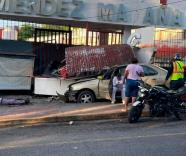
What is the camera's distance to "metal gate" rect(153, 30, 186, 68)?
21156 millimetres

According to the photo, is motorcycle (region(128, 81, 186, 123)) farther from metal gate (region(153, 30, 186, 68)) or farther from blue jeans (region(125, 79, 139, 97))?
metal gate (region(153, 30, 186, 68))

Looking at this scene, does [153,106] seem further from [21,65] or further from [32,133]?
[21,65]

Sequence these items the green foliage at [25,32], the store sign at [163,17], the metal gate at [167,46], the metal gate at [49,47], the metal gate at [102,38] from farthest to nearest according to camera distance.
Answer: the green foliage at [25,32], the metal gate at [102,38], the store sign at [163,17], the metal gate at [49,47], the metal gate at [167,46]

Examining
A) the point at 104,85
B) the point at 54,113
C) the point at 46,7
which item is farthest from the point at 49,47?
the point at 54,113

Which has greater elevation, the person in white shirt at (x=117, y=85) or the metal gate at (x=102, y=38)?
the metal gate at (x=102, y=38)

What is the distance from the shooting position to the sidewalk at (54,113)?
13.6m

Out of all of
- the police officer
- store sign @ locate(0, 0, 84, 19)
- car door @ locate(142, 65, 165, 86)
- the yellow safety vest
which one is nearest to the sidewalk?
car door @ locate(142, 65, 165, 86)

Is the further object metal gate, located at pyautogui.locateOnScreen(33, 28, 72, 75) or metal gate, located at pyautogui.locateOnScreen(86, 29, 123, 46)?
metal gate, located at pyautogui.locateOnScreen(86, 29, 123, 46)

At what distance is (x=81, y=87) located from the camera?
18.3 metres

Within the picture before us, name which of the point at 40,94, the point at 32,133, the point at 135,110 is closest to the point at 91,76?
the point at 40,94

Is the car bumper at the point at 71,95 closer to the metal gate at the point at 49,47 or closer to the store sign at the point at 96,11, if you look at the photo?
the metal gate at the point at 49,47

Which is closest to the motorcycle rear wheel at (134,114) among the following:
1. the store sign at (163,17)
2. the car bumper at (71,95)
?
the car bumper at (71,95)

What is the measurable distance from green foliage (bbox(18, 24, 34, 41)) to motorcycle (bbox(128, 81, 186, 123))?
12482 mm

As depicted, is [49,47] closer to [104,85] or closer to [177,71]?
[104,85]
